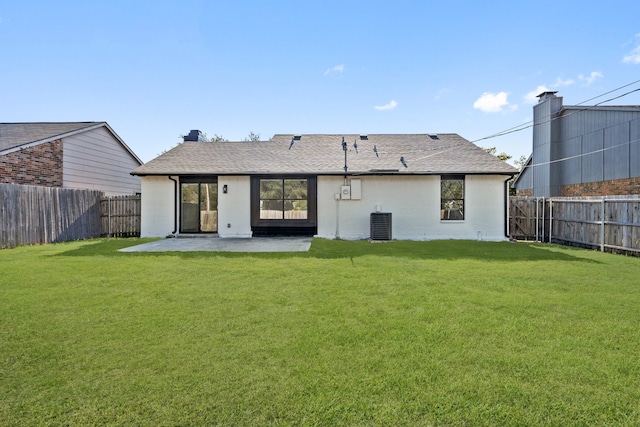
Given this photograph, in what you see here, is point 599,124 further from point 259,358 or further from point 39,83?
point 39,83

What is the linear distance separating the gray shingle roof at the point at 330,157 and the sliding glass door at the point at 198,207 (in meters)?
0.70

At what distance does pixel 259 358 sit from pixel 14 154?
1500 cm

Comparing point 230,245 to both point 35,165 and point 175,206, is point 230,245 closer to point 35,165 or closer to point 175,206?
point 175,206

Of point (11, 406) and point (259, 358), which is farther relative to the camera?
point (259, 358)

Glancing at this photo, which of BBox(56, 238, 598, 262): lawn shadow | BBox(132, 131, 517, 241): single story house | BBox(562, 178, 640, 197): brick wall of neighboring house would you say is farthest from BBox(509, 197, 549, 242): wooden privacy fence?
BBox(562, 178, 640, 197): brick wall of neighboring house

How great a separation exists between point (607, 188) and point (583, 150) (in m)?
2.81

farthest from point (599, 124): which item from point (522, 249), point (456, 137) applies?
point (522, 249)

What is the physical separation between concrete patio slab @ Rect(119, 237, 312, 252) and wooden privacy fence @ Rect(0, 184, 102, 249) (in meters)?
3.64

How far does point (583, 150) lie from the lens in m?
19.1

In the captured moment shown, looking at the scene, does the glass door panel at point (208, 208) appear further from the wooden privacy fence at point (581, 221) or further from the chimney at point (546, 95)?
the chimney at point (546, 95)

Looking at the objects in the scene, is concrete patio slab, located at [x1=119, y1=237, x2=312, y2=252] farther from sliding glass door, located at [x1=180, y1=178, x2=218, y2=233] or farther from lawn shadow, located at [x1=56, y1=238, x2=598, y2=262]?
sliding glass door, located at [x1=180, y1=178, x2=218, y2=233]

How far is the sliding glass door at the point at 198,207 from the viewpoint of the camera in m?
12.9

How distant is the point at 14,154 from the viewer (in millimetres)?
12680

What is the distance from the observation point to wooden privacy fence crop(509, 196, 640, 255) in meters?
9.08
